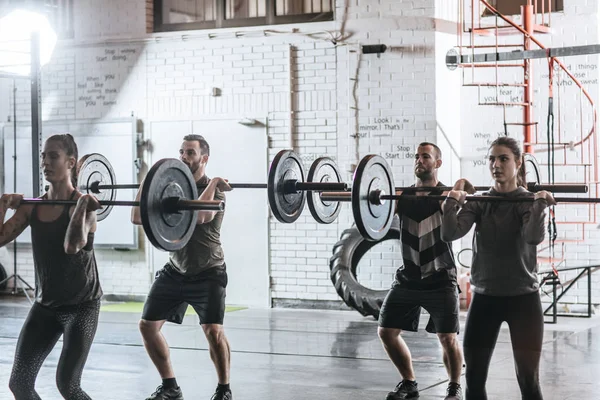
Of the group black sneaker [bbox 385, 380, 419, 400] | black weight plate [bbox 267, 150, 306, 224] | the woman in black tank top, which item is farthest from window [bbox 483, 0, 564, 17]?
the woman in black tank top

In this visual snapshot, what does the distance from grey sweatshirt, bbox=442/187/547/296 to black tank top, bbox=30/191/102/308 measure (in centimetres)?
161

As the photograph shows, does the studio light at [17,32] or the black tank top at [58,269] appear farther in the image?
the studio light at [17,32]

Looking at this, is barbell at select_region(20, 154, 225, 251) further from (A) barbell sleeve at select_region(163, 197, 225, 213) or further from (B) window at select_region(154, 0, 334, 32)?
(B) window at select_region(154, 0, 334, 32)

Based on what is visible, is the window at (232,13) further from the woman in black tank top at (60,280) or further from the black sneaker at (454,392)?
the woman in black tank top at (60,280)

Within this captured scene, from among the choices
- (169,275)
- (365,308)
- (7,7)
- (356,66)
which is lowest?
(365,308)

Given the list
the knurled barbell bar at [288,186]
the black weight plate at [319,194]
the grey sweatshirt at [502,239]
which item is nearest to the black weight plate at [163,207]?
the knurled barbell bar at [288,186]

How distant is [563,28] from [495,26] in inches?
24.6

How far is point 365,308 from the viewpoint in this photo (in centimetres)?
827

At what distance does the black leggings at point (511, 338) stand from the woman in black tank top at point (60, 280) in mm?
1621

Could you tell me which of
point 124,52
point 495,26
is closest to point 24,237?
point 124,52

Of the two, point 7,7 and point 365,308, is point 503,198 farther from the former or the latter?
point 7,7

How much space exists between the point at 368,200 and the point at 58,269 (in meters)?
1.55

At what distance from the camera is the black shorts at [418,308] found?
5.12m

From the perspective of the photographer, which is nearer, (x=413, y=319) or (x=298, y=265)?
(x=413, y=319)
